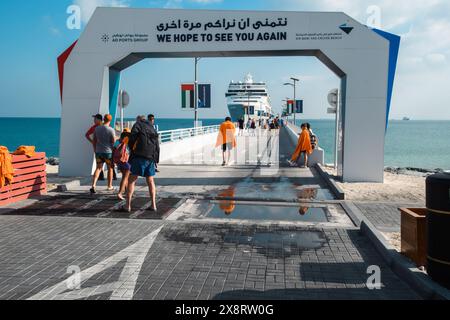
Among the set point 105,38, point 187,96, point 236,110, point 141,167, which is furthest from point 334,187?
point 236,110

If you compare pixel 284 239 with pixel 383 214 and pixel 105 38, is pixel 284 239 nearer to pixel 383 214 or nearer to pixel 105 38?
pixel 383 214

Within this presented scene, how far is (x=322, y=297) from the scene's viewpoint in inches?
164

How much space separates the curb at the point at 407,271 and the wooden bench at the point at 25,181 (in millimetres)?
6766

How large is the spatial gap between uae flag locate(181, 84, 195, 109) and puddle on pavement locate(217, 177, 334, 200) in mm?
16680

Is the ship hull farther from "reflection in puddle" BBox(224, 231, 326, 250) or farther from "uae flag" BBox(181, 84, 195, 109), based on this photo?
"reflection in puddle" BBox(224, 231, 326, 250)

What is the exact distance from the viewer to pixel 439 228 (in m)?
4.25

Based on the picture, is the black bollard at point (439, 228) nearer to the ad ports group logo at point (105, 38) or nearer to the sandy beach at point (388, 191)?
the sandy beach at point (388, 191)

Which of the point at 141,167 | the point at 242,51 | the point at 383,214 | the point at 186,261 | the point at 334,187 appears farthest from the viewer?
the point at 242,51

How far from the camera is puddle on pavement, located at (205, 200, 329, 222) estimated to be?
25.2 feet

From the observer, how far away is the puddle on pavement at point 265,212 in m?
7.69

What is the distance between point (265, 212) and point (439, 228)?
13.8ft

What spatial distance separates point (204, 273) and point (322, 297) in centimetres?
136
